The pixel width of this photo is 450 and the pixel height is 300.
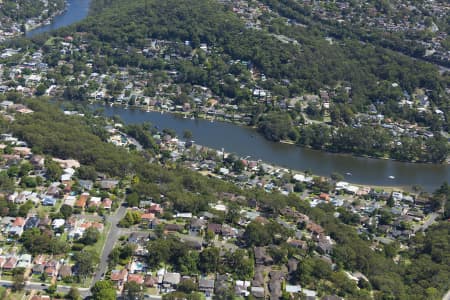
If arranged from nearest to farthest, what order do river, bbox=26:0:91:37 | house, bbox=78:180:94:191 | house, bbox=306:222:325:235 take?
house, bbox=306:222:325:235 < house, bbox=78:180:94:191 < river, bbox=26:0:91:37

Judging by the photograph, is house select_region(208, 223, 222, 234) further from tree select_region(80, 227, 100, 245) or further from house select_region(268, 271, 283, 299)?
tree select_region(80, 227, 100, 245)

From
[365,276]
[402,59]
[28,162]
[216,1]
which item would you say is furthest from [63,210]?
[216,1]

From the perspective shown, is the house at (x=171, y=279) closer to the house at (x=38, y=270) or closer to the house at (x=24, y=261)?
the house at (x=38, y=270)

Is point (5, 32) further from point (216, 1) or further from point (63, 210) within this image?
point (63, 210)

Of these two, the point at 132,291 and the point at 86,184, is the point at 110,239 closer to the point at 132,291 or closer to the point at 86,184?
the point at 132,291

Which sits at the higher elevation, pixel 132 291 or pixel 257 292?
pixel 132 291

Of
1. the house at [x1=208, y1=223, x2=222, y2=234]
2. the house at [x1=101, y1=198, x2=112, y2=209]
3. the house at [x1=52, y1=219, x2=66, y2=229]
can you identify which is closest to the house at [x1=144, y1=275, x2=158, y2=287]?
the house at [x1=208, y1=223, x2=222, y2=234]

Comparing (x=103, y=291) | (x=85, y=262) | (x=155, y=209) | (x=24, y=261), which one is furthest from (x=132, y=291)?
(x=155, y=209)

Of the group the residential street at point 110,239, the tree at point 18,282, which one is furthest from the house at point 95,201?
the tree at point 18,282
